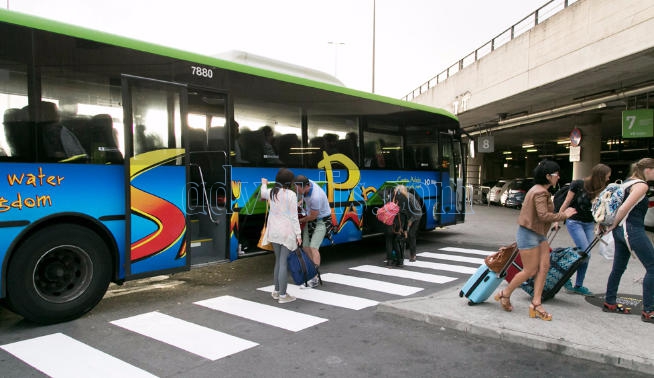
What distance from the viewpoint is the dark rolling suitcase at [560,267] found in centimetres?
590

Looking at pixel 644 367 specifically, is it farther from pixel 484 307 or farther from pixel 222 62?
pixel 222 62

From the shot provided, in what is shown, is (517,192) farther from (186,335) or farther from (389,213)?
(186,335)

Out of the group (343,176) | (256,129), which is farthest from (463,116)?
(256,129)

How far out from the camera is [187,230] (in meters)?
6.84

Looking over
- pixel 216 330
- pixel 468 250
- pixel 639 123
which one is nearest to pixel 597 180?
pixel 216 330

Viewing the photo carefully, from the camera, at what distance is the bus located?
5246 mm

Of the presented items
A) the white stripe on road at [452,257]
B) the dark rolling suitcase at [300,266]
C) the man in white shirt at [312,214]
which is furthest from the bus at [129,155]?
the white stripe on road at [452,257]

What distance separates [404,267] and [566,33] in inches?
383

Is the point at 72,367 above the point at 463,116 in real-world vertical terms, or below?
below

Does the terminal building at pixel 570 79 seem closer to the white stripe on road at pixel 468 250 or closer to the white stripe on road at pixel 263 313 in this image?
the white stripe on road at pixel 468 250

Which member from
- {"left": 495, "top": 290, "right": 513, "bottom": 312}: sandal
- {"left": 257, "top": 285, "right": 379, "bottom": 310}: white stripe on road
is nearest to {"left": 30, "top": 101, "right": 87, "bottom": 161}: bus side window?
{"left": 257, "top": 285, "right": 379, "bottom": 310}: white stripe on road

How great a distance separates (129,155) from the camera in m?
6.09

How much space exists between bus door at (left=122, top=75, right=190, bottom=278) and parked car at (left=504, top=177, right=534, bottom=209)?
23226 mm

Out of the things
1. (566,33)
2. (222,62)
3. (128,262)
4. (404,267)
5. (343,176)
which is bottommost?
(404,267)
